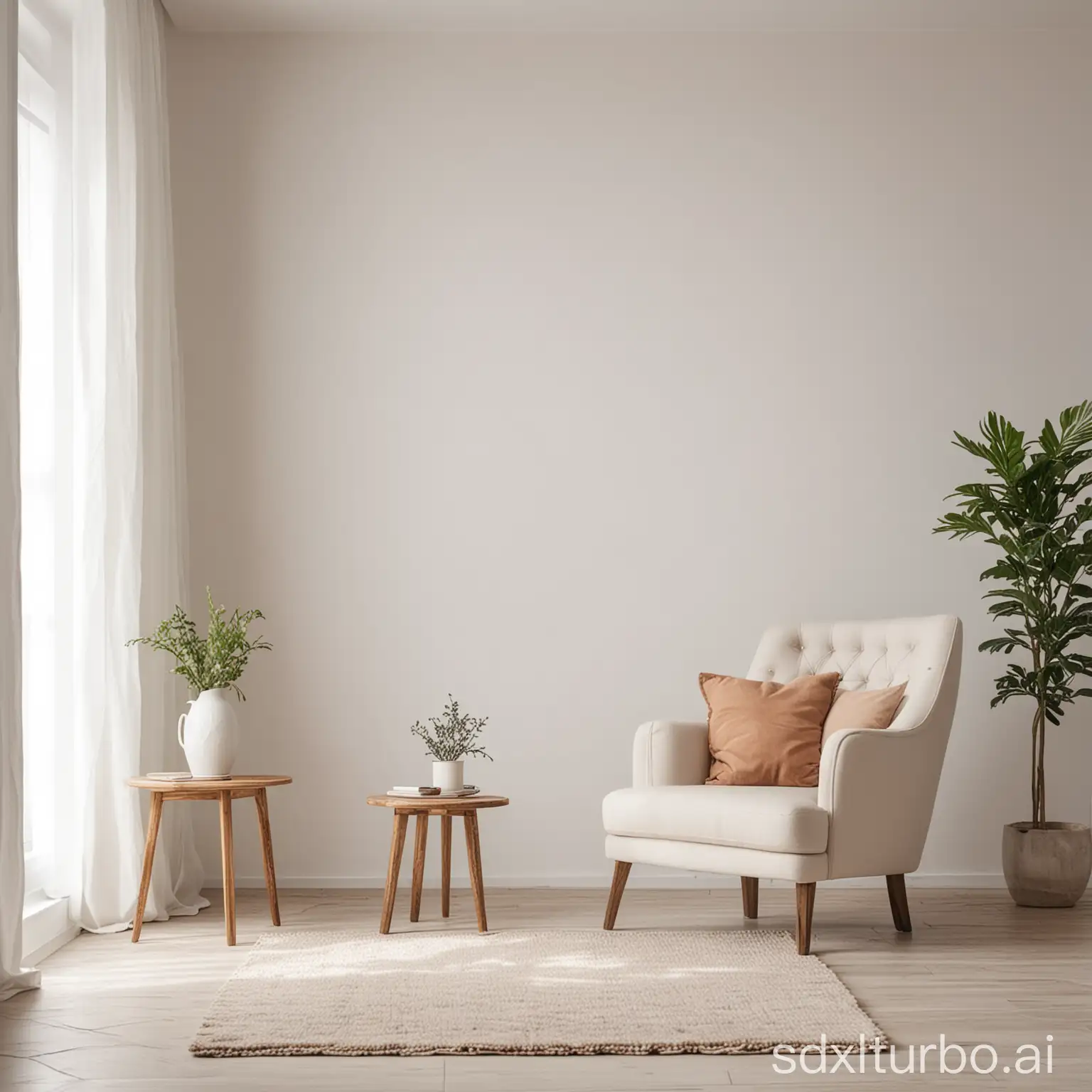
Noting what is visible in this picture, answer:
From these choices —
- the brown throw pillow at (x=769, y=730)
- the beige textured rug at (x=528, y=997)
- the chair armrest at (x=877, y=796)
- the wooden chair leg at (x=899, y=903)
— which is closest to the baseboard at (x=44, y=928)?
the beige textured rug at (x=528, y=997)

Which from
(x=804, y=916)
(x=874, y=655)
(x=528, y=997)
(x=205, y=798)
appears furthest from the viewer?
(x=874, y=655)

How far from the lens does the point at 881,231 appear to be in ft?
15.8

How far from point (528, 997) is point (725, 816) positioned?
0.81 meters

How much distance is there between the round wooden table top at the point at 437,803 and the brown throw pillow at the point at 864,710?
103cm

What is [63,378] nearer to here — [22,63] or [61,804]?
[22,63]

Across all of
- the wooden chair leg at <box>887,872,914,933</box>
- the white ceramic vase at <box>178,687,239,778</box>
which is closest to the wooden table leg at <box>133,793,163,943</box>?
Answer: the white ceramic vase at <box>178,687,239,778</box>

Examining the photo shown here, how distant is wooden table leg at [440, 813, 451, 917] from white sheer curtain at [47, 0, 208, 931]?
864 mm

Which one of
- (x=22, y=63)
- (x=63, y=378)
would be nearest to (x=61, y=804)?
(x=63, y=378)

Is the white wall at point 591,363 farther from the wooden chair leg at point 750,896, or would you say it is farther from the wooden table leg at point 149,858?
the wooden table leg at point 149,858

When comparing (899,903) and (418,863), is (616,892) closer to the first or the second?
(418,863)

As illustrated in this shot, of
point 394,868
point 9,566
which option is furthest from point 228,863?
point 9,566

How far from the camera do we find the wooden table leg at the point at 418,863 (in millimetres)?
3848

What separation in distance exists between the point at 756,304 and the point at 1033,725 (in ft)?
6.04

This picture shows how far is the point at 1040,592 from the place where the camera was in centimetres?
427
